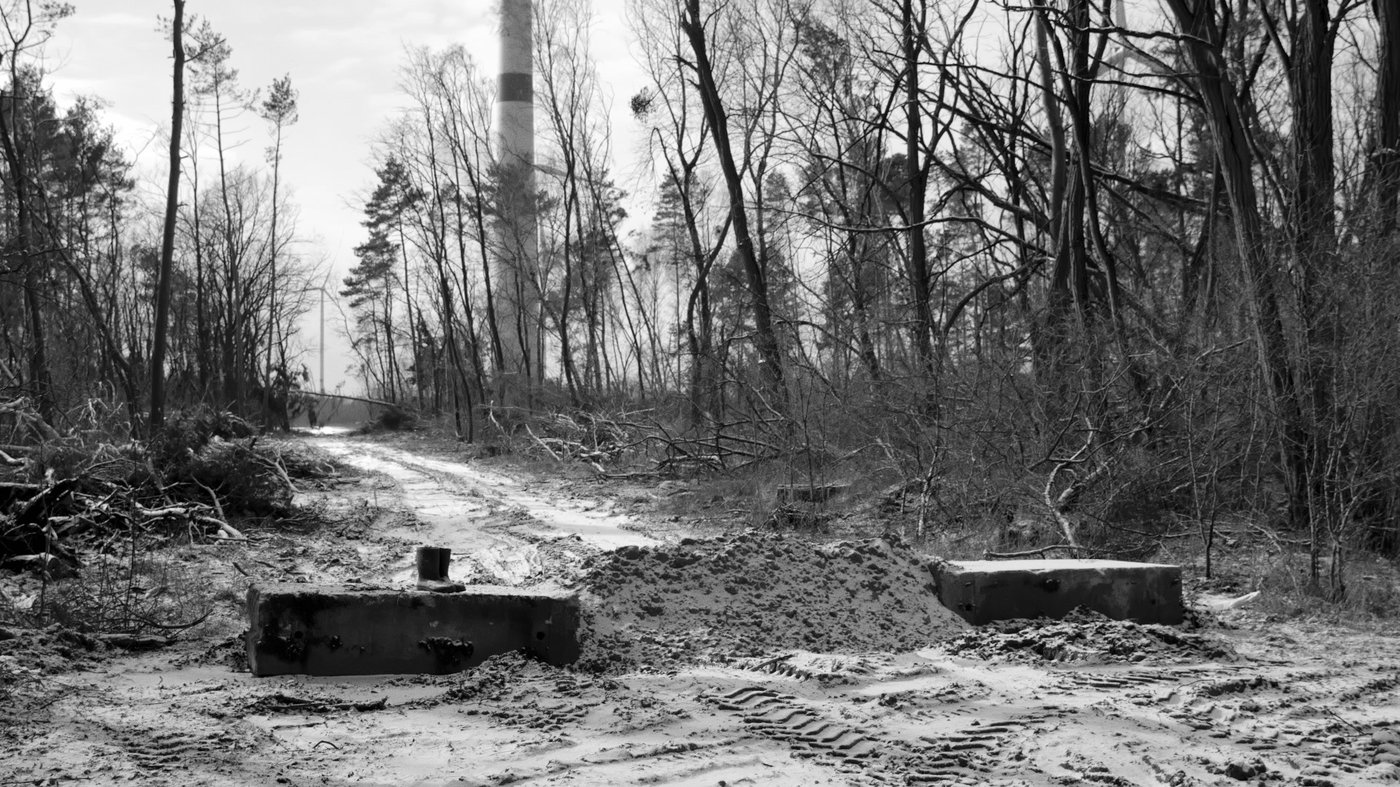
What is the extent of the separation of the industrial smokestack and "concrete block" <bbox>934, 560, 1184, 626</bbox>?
77.1ft

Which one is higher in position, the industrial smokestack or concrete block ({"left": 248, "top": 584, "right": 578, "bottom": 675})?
the industrial smokestack

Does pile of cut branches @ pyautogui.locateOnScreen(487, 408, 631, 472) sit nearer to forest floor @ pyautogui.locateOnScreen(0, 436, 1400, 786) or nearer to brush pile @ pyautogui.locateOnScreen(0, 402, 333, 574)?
brush pile @ pyautogui.locateOnScreen(0, 402, 333, 574)

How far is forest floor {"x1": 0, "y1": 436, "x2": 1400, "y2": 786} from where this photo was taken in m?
3.43

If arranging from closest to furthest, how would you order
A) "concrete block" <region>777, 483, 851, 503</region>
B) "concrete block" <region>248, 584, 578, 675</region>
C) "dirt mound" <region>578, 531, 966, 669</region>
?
"concrete block" <region>248, 584, 578, 675</region>
"dirt mound" <region>578, 531, 966, 669</region>
"concrete block" <region>777, 483, 851, 503</region>

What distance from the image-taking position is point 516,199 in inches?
1320

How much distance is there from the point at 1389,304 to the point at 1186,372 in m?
1.43

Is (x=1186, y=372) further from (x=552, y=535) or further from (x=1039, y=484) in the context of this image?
(x=552, y=535)

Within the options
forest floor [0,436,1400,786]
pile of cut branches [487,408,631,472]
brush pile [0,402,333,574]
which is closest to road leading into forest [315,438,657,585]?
forest floor [0,436,1400,786]

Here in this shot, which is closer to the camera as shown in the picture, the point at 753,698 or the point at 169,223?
the point at 753,698

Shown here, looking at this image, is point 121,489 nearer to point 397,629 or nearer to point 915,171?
point 397,629

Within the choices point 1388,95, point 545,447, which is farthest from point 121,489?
point 1388,95

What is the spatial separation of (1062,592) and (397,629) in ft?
11.4

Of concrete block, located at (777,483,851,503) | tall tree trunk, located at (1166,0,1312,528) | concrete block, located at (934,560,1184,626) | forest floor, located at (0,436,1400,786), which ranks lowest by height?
forest floor, located at (0,436,1400,786)

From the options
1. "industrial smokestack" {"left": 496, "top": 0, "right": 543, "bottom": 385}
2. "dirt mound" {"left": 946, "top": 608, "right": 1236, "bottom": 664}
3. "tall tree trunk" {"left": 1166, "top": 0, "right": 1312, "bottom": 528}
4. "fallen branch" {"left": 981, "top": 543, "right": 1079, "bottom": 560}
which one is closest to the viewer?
"dirt mound" {"left": 946, "top": 608, "right": 1236, "bottom": 664}
